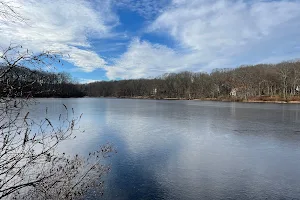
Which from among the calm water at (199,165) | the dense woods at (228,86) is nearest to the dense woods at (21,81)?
the calm water at (199,165)

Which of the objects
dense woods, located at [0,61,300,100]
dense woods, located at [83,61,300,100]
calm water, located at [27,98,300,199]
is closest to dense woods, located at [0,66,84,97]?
calm water, located at [27,98,300,199]

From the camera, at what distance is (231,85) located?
78.8 m

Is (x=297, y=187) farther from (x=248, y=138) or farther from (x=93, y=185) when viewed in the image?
(x=248, y=138)

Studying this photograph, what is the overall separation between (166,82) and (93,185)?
9762 centimetres

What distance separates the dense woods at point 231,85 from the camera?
215ft

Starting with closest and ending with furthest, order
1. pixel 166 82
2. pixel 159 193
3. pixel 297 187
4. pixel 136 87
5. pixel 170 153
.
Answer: pixel 159 193
pixel 297 187
pixel 170 153
pixel 166 82
pixel 136 87

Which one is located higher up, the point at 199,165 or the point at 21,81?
the point at 21,81

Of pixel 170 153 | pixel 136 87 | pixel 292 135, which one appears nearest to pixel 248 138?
pixel 292 135

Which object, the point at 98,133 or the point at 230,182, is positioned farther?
the point at 98,133

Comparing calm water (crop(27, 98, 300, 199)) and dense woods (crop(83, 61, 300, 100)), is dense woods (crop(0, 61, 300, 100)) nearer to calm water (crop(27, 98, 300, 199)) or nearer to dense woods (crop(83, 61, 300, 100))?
dense woods (crop(83, 61, 300, 100))

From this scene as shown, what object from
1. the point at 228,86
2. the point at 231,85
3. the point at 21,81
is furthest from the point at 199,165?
the point at 228,86

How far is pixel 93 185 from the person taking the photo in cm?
624

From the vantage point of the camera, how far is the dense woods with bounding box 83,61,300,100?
6550 centimetres

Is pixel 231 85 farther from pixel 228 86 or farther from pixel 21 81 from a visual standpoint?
pixel 21 81
